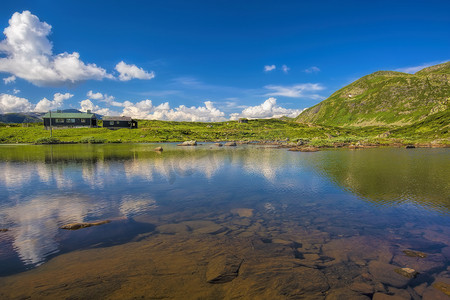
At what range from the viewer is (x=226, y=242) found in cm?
1420

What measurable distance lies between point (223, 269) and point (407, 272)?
8570 millimetres

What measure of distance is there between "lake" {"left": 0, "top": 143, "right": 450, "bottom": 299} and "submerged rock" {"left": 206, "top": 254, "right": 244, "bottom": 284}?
5 centimetres

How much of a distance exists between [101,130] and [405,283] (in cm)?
15993

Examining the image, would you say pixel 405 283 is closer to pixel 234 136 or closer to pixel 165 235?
pixel 165 235

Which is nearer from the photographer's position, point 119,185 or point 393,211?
point 393,211

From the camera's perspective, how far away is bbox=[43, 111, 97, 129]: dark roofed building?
15062 cm

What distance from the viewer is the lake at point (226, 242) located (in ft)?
33.2

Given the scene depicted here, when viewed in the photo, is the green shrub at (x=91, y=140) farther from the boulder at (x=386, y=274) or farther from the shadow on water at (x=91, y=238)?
the boulder at (x=386, y=274)

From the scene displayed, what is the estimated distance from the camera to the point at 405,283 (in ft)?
34.2

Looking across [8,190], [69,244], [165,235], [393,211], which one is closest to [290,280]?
[165,235]

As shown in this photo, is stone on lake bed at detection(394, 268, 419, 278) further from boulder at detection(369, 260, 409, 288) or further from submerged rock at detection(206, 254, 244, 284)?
submerged rock at detection(206, 254, 244, 284)

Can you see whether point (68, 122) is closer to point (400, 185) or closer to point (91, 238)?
point (91, 238)

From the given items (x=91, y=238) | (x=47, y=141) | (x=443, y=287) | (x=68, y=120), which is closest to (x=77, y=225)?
(x=91, y=238)

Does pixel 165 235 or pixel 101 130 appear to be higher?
pixel 101 130
